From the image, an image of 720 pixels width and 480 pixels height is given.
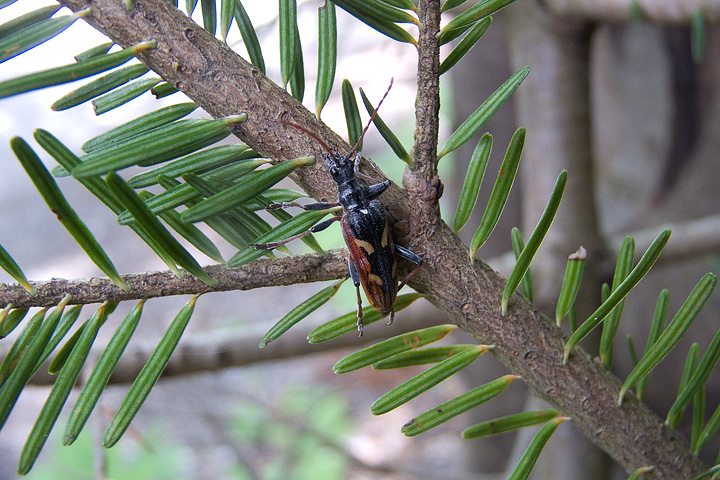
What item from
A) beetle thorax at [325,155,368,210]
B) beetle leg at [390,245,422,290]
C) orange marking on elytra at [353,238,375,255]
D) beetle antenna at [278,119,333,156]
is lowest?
orange marking on elytra at [353,238,375,255]

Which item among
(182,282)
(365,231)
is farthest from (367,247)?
(182,282)

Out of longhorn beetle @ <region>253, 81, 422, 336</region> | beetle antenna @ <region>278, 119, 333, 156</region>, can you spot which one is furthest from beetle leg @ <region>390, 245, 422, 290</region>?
beetle antenna @ <region>278, 119, 333, 156</region>

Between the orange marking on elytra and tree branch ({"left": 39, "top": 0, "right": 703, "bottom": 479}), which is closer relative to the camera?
tree branch ({"left": 39, "top": 0, "right": 703, "bottom": 479})

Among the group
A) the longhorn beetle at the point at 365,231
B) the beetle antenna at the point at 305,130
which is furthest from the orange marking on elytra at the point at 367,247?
the beetle antenna at the point at 305,130

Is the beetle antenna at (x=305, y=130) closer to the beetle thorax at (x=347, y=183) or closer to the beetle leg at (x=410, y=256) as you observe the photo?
the beetle thorax at (x=347, y=183)

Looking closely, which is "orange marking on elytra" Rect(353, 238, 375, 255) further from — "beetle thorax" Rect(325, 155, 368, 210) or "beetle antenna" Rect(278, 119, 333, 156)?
"beetle antenna" Rect(278, 119, 333, 156)

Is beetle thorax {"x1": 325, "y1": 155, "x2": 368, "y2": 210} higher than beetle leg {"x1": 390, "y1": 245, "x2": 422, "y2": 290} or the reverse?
higher
